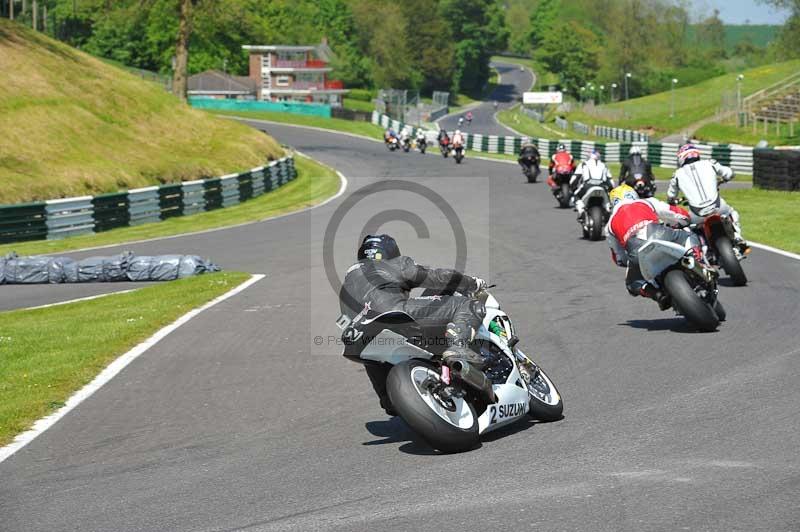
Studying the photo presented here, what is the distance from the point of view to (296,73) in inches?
5930

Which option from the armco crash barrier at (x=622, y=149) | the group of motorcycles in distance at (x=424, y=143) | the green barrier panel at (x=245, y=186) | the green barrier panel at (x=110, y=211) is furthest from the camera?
the group of motorcycles in distance at (x=424, y=143)

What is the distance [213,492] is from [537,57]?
184 meters

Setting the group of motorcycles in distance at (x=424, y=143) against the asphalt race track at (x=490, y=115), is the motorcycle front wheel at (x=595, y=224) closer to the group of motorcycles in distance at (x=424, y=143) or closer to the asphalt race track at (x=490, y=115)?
the group of motorcycles in distance at (x=424, y=143)

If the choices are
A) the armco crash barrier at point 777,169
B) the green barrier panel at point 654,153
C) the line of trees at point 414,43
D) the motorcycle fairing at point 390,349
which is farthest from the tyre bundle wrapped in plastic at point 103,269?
the line of trees at point 414,43

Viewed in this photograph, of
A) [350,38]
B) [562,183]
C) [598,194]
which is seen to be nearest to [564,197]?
[562,183]

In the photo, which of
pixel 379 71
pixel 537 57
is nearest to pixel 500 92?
pixel 537 57

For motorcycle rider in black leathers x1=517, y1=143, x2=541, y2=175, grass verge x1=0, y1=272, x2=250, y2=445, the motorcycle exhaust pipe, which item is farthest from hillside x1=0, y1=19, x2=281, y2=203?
the motorcycle exhaust pipe

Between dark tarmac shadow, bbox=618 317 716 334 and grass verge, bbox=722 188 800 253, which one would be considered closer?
dark tarmac shadow, bbox=618 317 716 334

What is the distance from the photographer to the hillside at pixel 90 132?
37.8 metres

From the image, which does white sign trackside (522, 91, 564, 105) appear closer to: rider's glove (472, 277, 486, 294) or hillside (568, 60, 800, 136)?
hillside (568, 60, 800, 136)

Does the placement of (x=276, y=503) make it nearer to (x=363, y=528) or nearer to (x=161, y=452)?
(x=363, y=528)

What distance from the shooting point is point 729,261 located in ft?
48.1

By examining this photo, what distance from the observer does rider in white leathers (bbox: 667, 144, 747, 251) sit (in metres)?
14.5

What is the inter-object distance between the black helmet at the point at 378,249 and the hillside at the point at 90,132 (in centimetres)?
2854
